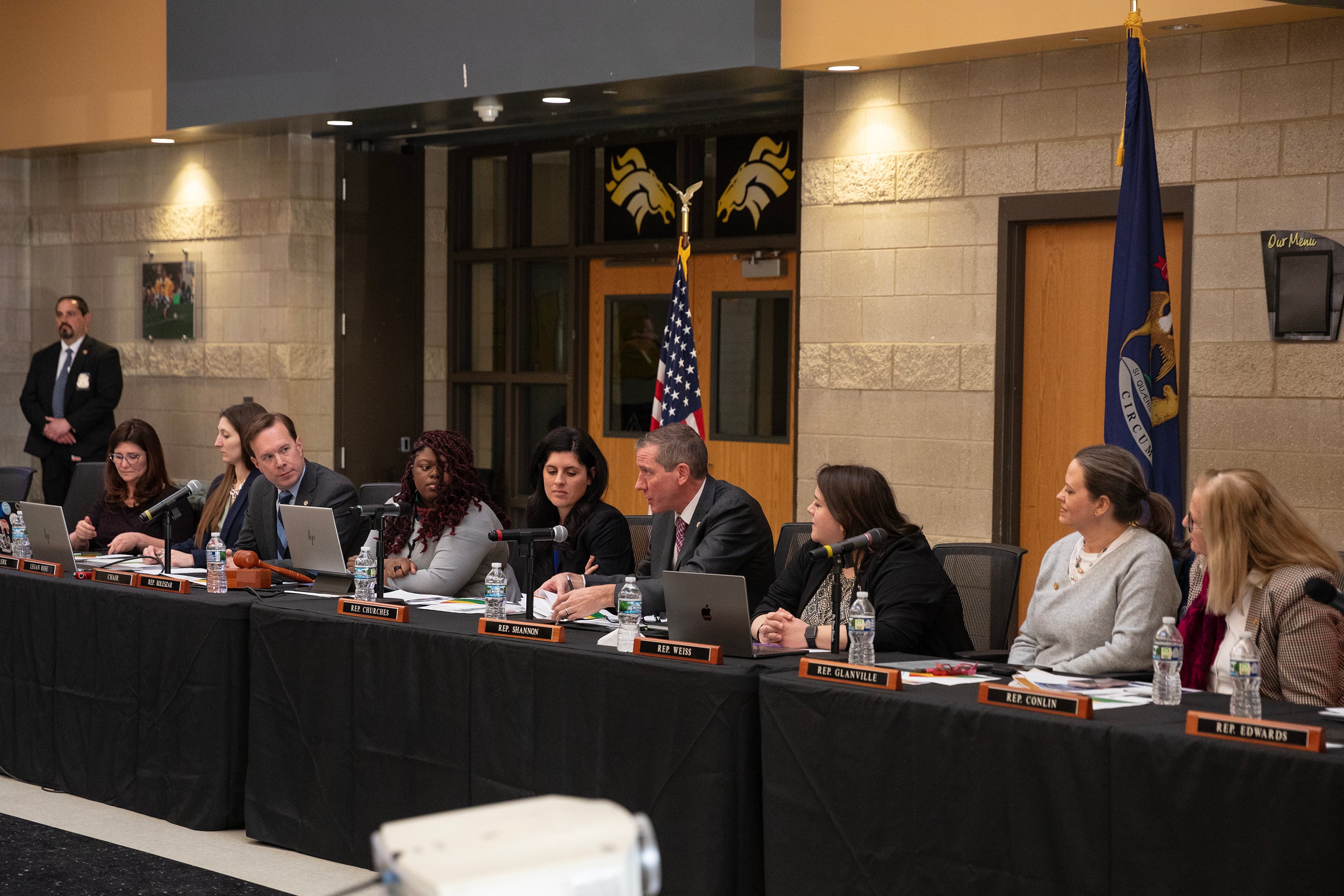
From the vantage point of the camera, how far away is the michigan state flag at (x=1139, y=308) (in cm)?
478

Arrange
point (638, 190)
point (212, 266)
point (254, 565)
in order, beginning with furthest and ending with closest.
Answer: point (212, 266), point (638, 190), point (254, 565)

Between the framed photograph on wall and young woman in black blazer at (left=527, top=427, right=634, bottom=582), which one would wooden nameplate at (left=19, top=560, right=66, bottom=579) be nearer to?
young woman in black blazer at (left=527, top=427, right=634, bottom=582)

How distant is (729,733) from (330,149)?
605 cm

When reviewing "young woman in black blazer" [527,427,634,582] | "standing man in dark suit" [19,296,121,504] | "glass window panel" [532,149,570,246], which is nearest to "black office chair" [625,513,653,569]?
"young woman in black blazer" [527,427,634,582]

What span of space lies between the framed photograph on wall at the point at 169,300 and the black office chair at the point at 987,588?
19.4 ft

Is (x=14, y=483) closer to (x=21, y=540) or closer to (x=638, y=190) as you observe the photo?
(x=21, y=540)

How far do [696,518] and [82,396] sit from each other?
5698mm

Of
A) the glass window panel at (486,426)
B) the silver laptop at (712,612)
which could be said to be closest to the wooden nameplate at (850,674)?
the silver laptop at (712,612)

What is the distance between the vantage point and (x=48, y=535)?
496 centimetres

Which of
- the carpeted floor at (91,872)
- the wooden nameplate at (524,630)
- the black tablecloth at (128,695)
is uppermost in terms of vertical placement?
the wooden nameplate at (524,630)

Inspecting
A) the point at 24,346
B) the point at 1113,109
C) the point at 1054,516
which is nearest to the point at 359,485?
the point at 24,346

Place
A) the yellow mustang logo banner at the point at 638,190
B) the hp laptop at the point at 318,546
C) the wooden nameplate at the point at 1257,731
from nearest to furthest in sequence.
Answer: the wooden nameplate at the point at 1257,731, the hp laptop at the point at 318,546, the yellow mustang logo banner at the point at 638,190

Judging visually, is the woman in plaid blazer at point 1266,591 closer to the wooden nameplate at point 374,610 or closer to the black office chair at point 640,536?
the wooden nameplate at point 374,610

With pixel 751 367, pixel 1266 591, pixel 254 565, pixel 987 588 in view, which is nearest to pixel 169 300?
pixel 751 367
